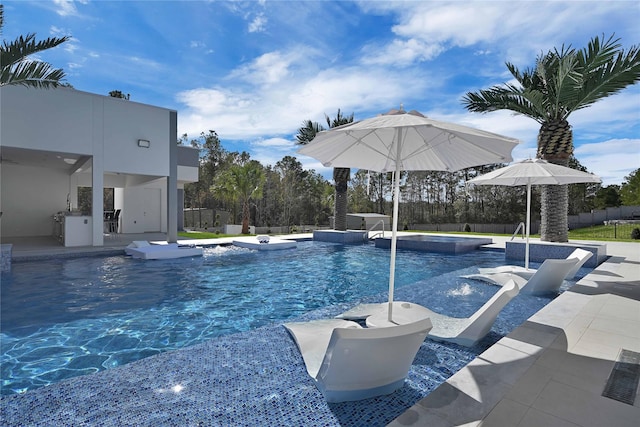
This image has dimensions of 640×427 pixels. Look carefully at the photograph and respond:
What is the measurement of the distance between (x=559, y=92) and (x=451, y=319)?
8.20 metres

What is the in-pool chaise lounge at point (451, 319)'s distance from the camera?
148 inches

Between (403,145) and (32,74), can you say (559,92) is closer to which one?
(403,145)

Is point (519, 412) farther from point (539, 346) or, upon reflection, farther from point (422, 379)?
point (539, 346)

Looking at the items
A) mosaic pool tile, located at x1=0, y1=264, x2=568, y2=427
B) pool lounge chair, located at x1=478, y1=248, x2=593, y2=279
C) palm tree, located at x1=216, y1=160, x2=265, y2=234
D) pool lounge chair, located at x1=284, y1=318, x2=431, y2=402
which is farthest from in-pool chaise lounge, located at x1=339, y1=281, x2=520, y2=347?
palm tree, located at x1=216, y1=160, x2=265, y2=234

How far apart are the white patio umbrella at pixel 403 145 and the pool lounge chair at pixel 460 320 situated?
28 cm

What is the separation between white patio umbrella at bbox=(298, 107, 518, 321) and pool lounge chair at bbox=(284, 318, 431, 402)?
5.03 feet

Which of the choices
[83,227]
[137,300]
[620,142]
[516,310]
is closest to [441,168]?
[516,310]

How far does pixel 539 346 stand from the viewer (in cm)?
350

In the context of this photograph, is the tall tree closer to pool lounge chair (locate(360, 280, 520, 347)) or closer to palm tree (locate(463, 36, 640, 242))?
palm tree (locate(463, 36, 640, 242))

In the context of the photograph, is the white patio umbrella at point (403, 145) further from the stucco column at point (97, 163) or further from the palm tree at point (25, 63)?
the stucco column at point (97, 163)

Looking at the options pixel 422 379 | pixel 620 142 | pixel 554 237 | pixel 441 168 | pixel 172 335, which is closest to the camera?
pixel 422 379

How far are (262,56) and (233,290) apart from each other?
1034 cm

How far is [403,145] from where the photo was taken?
5082mm

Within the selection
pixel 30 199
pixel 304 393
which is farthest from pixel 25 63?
pixel 304 393
